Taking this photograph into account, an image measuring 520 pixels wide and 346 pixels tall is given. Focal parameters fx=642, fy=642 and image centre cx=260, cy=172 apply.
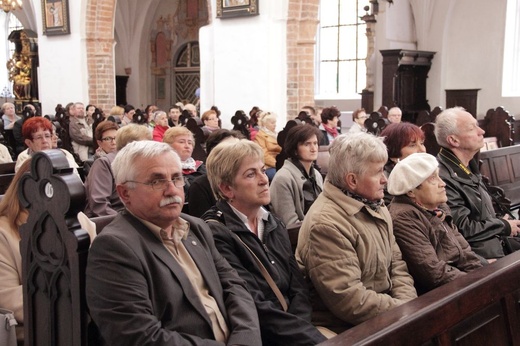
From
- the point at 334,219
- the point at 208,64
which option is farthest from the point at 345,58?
the point at 334,219

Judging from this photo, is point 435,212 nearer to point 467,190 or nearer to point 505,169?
point 467,190

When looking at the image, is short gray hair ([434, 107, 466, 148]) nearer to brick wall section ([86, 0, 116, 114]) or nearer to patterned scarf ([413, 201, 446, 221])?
patterned scarf ([413, 201, 446, 221])

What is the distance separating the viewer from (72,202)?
2072mm

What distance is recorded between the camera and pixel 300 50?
37.0 feet

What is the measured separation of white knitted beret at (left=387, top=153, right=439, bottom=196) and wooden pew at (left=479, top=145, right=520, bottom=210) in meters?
2.85

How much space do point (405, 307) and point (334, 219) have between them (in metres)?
0.70

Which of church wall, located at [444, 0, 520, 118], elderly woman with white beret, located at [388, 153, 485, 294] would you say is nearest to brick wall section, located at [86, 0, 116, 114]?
church wall, located at [444, 0, 520, 118]

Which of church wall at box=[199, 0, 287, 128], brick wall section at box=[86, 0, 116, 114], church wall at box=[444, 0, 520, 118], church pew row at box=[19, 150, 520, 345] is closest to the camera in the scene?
church pew row at box=[19, 150, 520, 345]

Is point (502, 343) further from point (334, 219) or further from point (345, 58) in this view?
point (345, 58)

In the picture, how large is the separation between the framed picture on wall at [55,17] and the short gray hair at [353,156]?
13.0 m

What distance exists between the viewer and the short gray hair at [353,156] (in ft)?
9.45

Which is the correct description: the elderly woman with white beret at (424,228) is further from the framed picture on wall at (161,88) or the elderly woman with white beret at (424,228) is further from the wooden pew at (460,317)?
the framed picture on wall at (161,88)

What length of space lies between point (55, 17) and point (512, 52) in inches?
421

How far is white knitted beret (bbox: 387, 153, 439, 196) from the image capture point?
3.15 meters
